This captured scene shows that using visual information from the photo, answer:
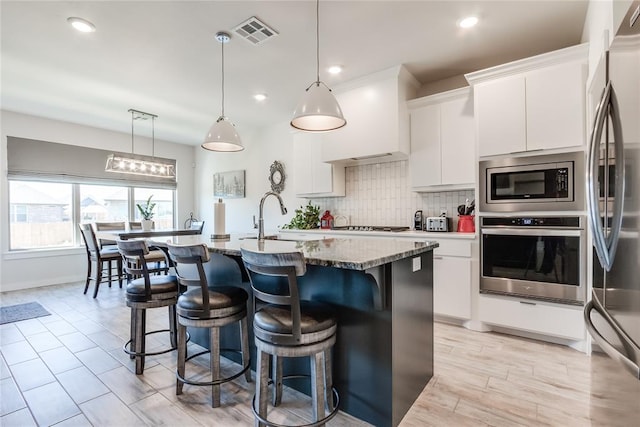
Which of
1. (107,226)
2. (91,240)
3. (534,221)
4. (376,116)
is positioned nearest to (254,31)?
(376,116)

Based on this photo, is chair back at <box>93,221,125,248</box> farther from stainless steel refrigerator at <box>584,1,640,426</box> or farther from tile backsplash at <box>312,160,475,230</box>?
stainless steel refrigerator at <box>584,1,640,426</box>

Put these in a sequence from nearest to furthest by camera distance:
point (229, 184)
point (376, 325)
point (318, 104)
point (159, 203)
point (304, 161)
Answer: point (376, 325) < point (318, 104) < point (304, 161) < point (229, 184) < point (159, 203)

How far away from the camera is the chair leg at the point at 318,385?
145 centimetres

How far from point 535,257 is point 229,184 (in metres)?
5.15

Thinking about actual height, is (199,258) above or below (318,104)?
below

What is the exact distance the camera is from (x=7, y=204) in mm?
4621

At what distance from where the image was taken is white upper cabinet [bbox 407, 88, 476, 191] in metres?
3.18

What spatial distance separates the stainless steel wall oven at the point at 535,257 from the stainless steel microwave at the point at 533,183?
4.4 inches

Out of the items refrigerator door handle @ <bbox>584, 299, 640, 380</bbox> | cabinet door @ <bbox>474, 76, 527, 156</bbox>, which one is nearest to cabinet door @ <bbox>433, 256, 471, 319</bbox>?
cabinet door @ <bbox>474, 76, 527, 156</bbox>

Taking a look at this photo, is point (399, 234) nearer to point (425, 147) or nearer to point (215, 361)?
point (425, 147)

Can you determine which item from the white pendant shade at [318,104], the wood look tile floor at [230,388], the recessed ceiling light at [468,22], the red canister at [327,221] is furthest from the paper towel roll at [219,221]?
the recessed ceiling light at [468,22]

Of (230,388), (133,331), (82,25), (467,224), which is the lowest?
(230,388)

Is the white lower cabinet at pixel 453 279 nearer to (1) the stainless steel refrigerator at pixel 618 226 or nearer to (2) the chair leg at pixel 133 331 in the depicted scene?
(1) the stainless steel refrigerator at pixel 618 226

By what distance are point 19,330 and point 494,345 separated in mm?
4471
